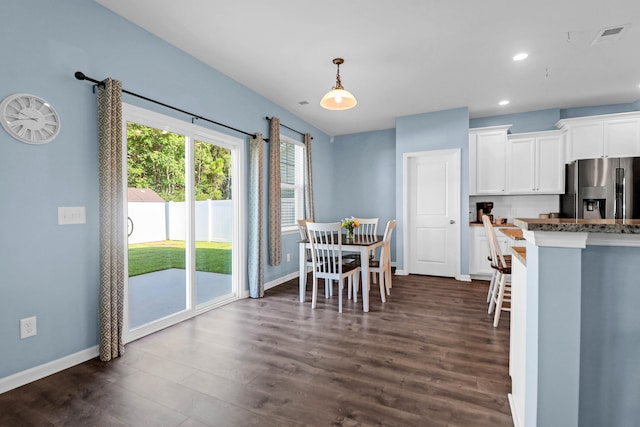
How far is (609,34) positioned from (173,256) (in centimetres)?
478

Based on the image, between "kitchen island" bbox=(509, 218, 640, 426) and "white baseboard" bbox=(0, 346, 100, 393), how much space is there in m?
2.92

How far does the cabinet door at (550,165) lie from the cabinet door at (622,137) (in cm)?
Result: 56

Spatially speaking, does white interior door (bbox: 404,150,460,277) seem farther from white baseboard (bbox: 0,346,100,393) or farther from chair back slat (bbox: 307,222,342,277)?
white baseboard (bbox: 0,346,100,393)

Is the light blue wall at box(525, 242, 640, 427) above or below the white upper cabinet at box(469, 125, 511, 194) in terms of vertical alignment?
below

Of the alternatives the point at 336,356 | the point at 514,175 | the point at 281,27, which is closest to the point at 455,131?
the point at 514,175

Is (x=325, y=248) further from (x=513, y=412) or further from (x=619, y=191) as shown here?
(x=619, y=191)

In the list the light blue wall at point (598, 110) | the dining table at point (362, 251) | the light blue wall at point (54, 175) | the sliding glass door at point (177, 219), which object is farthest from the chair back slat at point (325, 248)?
the light blue wall at point (598, 110)

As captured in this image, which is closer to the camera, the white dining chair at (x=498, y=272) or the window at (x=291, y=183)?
the white dining chair at (x=498, y=272)

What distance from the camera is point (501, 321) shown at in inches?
123

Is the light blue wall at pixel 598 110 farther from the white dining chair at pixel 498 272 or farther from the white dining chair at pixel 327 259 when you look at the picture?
the white dining chair at pixel 327 259

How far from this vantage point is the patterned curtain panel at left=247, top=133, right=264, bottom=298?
13.2 ft

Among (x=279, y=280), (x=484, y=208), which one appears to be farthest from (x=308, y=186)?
(x=484, y=208)

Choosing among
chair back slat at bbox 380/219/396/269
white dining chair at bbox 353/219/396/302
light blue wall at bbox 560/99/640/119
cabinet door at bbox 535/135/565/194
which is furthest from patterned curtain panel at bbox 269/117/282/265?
light blue wall at bbox 560/99/640/119

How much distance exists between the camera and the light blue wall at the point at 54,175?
1971 mm
